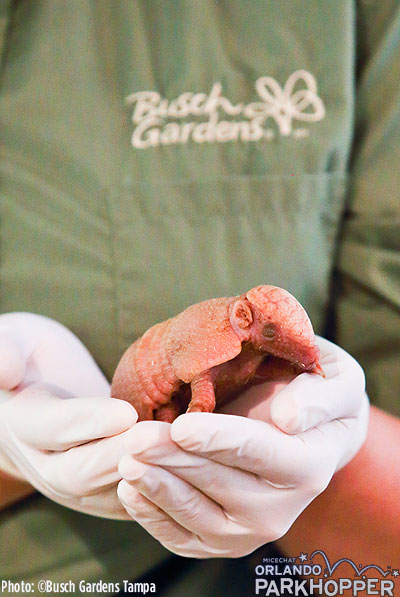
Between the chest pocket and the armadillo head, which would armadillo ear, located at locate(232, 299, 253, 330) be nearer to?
the armadillo head

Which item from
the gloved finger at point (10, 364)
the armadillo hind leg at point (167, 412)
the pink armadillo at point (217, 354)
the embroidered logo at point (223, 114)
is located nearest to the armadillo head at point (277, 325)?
the pink armadillo at point (217, 354)

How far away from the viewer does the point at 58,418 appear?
0.56 m

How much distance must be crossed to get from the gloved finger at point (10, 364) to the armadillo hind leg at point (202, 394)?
8.0 inches

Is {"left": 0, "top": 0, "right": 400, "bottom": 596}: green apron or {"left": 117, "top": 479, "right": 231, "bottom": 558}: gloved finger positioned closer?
{"left": 117, "top": 479, "right": 231, "bottom": 558}: gloved finger

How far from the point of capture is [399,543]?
605mm

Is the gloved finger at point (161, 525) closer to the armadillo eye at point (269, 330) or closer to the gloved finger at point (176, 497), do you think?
the gloved finger at point (176, 497)

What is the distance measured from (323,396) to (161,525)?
200 mm

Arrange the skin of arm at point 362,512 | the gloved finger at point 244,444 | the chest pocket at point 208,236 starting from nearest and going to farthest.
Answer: the gloved finger at point 244,444 → the skin of arm at point 362,512 → the chest pocket at point 208,236


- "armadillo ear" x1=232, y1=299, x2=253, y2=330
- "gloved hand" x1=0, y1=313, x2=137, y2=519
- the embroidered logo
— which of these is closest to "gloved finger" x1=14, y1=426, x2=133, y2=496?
"gloved hand" x1=0, y1=313, x2=137, y2=519

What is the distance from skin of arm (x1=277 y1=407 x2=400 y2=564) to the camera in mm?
573

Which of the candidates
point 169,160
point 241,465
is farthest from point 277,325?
point 169,160

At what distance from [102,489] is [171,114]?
1.68ft

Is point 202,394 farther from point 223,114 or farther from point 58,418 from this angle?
point 223,114

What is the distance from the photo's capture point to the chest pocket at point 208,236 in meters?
0.78
